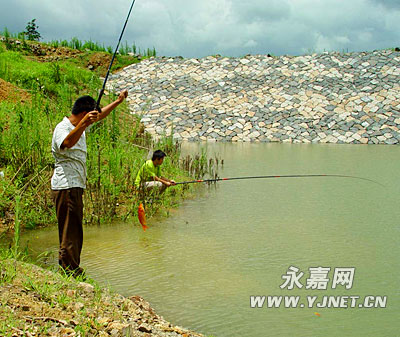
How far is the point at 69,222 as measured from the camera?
10.6ft

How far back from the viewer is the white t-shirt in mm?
3176

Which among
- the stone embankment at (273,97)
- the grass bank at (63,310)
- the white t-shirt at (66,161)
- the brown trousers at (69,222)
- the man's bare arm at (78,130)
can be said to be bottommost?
the grass bank at (63,310)

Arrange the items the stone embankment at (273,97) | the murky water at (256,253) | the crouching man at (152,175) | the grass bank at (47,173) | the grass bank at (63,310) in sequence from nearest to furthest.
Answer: the grass bank at (63,310)
the murky water at (256,253)
the grass bank at (47,173)
the crouching man at (152,175)
the stone embankment at (273,97)

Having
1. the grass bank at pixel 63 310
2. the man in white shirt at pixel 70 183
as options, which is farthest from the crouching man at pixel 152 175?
the grass bank at pixel 63 310

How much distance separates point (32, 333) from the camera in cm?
204

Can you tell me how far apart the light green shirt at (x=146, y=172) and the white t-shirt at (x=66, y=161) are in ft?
8.19

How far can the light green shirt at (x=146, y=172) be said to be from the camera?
5.77 meters

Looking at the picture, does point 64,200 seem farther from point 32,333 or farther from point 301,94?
point 301,94

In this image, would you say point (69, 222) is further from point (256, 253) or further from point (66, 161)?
point (256, 253)

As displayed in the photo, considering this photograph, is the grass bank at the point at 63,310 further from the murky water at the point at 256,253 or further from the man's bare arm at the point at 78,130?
the man's bare arm at the point at 78,130

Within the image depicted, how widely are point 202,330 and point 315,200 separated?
401 centimetres

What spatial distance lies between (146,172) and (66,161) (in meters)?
2.60

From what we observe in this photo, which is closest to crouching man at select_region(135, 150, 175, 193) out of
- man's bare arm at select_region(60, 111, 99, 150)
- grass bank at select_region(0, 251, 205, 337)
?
man's bare arm at select_region(60, 111, 99, 150)

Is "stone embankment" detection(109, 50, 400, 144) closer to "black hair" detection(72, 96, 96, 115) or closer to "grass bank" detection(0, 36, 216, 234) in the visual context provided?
"grass bank" detection(0, 36, 216, 234)
